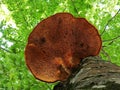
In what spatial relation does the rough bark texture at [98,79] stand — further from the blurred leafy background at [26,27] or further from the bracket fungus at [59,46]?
the blurred leafy background at [26,27]

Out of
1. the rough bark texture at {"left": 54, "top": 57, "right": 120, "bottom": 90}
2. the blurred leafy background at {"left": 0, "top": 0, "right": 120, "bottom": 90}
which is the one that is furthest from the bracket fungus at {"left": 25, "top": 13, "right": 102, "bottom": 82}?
the blurred leafy background at {"left": 0, "top": 0, "right": 120, "bottom": 90}

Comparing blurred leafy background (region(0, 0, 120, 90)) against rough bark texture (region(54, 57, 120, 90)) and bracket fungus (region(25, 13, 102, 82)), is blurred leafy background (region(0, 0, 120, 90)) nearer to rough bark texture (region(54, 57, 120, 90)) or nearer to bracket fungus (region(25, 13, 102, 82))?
bracket fungus (region(25, 13, 102, 82))

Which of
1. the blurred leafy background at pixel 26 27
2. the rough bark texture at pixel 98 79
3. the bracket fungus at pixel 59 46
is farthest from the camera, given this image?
the blurred leafy background at pixel 26 27

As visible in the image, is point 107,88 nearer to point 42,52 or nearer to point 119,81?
point 119,81

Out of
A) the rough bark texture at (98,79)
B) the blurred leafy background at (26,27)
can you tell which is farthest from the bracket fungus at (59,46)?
the blurred leafy background at (26,27)

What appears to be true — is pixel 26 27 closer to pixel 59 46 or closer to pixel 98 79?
pixel 59 46

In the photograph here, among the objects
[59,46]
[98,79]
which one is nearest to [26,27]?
[59,46]

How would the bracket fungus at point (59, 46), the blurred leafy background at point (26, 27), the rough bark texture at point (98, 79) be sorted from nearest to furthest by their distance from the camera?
the rough bark texture at point (98, 79)
the bracket fungus at point (59, 46)
the blurred leafy background at point (26, 27)
